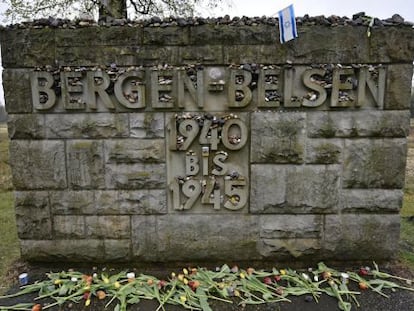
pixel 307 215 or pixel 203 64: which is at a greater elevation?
pixel 203 64

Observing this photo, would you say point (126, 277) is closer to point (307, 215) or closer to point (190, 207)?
point (190, 207)

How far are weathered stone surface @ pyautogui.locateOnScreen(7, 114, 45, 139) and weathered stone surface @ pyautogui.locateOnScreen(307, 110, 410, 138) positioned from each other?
2.42 meters

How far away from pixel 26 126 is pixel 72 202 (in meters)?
0.80

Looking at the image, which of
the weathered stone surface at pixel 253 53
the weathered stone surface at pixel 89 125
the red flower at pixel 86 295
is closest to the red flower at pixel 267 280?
the red flower at pixel 86 295

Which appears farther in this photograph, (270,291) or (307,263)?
(307,263)

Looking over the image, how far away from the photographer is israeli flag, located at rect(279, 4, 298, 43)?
2774 mm

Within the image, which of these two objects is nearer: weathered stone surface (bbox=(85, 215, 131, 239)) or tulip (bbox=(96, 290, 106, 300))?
tulip (bbox=(96, 290, 106, 300))

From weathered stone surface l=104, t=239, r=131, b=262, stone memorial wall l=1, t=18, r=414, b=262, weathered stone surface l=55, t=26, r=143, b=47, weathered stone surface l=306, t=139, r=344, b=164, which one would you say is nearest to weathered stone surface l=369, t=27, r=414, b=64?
stone memorial wall l=1, t=18, r=414, b=262

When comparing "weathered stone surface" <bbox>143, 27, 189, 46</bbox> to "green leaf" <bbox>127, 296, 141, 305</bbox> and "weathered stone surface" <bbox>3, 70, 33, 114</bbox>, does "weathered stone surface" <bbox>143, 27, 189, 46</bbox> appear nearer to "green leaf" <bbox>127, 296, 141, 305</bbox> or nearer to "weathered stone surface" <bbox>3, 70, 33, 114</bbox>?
"weathered stone surface" <bbox>3, 70, 33, 114</bbox>

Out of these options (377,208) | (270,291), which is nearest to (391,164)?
(377,208)

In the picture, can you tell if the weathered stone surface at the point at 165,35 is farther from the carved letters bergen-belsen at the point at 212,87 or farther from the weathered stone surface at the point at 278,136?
the weathered stone surface at the point at 278,136

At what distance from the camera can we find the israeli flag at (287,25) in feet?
9.10

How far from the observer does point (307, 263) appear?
124 inches

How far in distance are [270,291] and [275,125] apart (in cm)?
142
